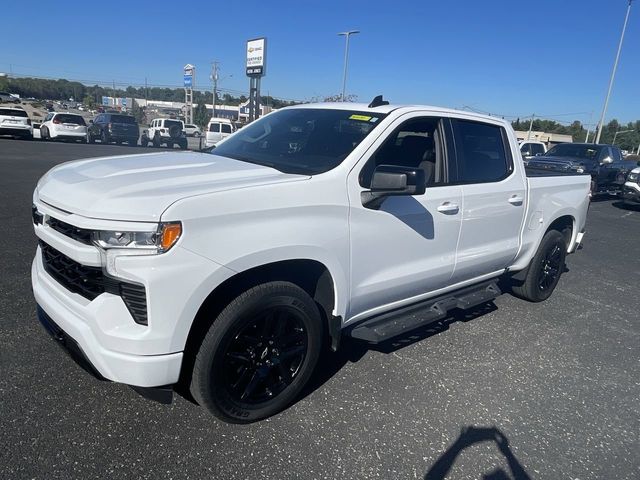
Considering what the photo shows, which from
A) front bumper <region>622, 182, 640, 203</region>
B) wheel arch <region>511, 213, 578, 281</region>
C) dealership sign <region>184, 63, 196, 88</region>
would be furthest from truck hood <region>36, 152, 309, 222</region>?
dealership sign <region>184, 63, 196, 88</region>

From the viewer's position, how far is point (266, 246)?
252cm

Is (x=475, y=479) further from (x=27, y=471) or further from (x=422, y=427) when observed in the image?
(x=27, y=471)

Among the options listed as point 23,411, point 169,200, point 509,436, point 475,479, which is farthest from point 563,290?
point 23,411

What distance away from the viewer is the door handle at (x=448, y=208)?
354cm

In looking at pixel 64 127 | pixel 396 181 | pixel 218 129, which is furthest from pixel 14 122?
pixel 396 181

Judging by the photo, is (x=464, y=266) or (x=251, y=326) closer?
(x=251, y=326)

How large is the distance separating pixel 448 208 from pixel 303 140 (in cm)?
122

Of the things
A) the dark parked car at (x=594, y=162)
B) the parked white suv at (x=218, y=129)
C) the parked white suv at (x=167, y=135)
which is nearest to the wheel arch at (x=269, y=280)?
the dark parked car at (x=594, y=162)

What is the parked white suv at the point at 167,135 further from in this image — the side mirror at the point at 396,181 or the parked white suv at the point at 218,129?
the side mirror at the point at 396,181

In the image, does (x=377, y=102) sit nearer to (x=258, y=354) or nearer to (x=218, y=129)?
(x=258, y=354)

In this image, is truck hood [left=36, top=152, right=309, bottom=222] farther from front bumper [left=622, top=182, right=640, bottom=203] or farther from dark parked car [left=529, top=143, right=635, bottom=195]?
front bumper [left=622, top=182, right=640, bottom=203]

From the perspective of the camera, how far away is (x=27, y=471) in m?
2.29

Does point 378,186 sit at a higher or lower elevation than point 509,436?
higher

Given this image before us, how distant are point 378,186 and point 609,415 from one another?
2279 millimetres
